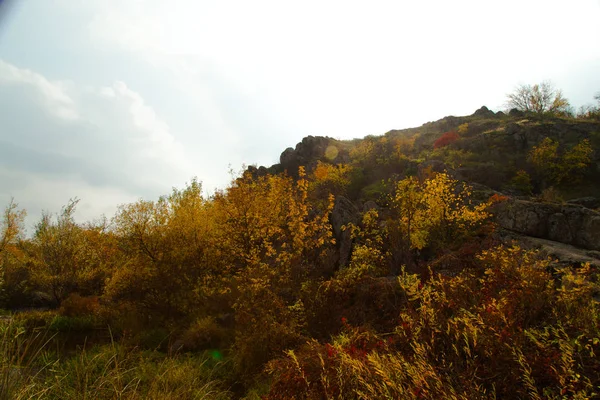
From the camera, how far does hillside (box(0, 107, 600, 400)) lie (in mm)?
3725

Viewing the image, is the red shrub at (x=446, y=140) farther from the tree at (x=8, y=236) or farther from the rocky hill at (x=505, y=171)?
A: the tree at (x=8, y=236)

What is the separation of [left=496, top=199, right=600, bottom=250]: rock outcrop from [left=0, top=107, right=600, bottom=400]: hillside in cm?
7

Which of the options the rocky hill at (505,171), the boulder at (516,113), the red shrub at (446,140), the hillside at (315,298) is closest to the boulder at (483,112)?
the boulder at (516,113)

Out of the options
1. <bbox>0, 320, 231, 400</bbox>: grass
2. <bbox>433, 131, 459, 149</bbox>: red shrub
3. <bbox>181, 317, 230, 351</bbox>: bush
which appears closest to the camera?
<bbox>0, 320, 231, 400</bbox>: grass

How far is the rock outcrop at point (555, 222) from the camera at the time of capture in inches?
579

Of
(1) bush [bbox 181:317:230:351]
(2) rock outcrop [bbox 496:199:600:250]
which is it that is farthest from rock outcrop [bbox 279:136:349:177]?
(1) bush [bbox 181:317:230:351]

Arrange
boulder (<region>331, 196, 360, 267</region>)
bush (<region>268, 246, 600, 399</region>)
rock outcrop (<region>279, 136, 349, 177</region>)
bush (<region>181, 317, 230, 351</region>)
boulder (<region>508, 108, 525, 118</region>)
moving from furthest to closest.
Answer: boulder (<region>508, 108, 525, 118</region>)
rock outcrop (<region>279, 136, 349, 177</region>)
boulder (<region>331, 196, 360, 267</region>)
bush (<region>181, 317, 230, 351</region>)
bush (<region>268, 246, 600, 399</region>)

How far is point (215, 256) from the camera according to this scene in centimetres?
1459

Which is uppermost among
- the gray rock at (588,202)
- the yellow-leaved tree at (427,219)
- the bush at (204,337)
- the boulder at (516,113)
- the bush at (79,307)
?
the boulder at (516,113)

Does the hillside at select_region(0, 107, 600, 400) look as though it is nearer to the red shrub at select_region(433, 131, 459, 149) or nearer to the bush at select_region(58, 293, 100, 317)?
the bush at select_region(58, 293, 100, 317)

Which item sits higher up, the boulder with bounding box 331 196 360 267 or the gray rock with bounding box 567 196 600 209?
the boulder with bounding box 331 196 360 267

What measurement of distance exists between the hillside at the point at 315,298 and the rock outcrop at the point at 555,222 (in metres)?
0.07

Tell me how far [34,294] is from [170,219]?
20.4 meters

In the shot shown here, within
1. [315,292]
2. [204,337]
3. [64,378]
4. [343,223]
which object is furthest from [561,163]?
[64,378]
